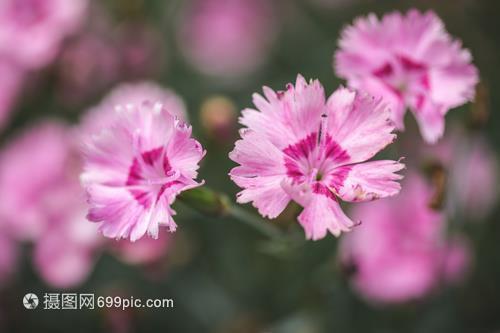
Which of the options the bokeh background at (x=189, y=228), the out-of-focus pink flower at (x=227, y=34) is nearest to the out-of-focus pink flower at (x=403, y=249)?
the bokeh background at (x=189, y=228)

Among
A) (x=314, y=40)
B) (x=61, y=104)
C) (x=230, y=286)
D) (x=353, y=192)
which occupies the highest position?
(x=314, y=40)

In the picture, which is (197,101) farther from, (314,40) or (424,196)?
(424,196)

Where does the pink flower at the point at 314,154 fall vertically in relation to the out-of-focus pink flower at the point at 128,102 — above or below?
below

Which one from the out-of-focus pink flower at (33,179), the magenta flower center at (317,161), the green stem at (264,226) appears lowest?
the magenta flower center at (317,161)

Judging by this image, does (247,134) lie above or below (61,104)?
below

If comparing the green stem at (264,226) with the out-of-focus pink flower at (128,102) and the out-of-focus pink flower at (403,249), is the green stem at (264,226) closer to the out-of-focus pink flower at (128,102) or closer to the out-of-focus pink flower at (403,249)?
the out-of-focus pink flower at (403,249)

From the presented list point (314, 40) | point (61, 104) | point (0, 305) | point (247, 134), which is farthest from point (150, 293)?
point (314, 40)

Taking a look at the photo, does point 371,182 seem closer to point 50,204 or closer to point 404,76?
point 404,76
